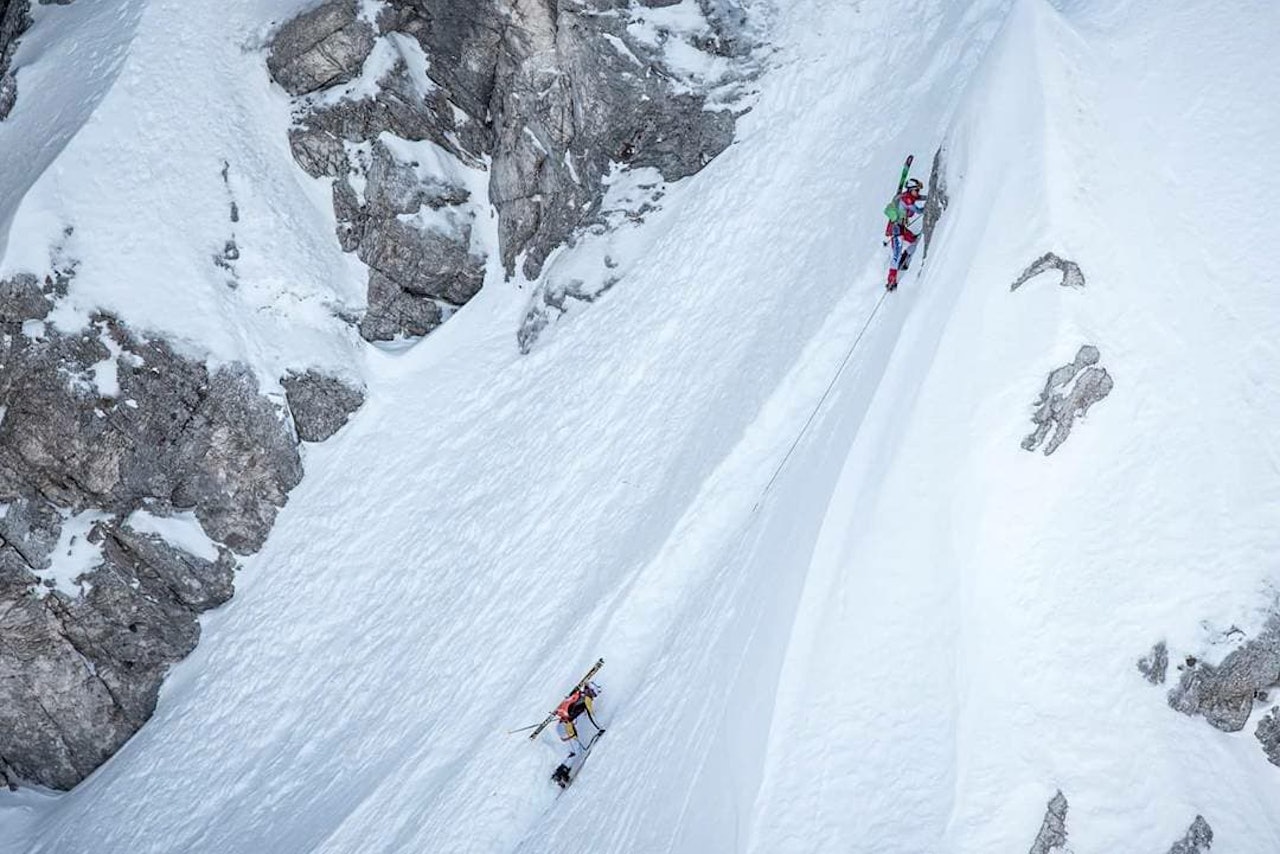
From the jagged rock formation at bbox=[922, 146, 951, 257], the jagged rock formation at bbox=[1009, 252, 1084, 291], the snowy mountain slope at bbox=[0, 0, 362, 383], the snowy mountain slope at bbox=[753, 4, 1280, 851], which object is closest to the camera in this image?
the snowy mountain slope at bbox=[753, 4, 1280, 851]

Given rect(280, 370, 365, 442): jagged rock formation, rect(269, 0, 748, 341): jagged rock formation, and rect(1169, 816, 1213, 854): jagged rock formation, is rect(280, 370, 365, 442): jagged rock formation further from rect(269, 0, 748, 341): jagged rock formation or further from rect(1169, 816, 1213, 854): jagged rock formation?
rect(1169, 816, 1213, 854): jagged rock formation

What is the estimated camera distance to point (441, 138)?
27.4 meters

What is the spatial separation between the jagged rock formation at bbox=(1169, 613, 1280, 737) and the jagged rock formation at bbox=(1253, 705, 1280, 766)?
0.16m

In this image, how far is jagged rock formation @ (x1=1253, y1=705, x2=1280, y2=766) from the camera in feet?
36.5

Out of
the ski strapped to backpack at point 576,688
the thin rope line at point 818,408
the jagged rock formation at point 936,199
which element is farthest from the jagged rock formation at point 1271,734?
the ski strapped to backpack at point 576,688

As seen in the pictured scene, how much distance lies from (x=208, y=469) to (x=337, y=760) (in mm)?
8219

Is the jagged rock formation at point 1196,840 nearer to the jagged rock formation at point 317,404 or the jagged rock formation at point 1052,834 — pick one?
the jagged rock formation at point 1052,834

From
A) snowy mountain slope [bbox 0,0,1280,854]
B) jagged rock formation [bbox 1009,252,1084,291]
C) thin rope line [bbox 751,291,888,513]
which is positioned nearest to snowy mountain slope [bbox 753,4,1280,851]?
snowy mountain slope [bbox 0,0,1280,854]

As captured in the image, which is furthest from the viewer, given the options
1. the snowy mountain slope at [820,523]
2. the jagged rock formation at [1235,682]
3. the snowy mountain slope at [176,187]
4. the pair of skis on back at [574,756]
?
the snowy mountain slope at [176,187]

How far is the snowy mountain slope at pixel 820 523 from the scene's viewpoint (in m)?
12.1

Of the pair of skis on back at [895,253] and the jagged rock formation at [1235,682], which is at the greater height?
the pair of skis on back at [895,253]

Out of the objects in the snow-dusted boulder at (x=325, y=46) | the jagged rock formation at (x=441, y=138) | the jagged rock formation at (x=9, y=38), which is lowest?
the jagged rock formation at (x=441, y=138)

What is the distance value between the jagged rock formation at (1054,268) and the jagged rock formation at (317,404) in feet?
56.3

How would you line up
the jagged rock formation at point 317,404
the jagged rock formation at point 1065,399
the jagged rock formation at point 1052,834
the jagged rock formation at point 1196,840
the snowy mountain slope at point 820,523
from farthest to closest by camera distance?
the jagged rock formation at point 317,404, the jagged rock formation at point 1065,399, the snowy mountain slope at point 820,523, the jagged rock formation at point 1052,834, the jagged rock formation at point 1196,840
